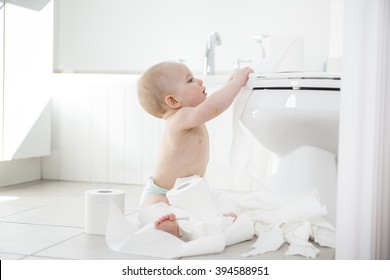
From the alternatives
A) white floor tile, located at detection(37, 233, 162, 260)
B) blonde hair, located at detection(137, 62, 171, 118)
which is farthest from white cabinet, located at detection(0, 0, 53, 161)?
white floor tile, located at detection(37, 233, 162, 260)

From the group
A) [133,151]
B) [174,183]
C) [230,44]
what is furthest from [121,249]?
[230,44]

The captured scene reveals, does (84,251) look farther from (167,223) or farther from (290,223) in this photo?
(290,223)

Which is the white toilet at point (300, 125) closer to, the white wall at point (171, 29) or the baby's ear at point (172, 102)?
the baby's ear at point (172, 102)

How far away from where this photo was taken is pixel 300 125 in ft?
4.25

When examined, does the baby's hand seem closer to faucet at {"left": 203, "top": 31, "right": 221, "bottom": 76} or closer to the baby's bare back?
the baby's bare back

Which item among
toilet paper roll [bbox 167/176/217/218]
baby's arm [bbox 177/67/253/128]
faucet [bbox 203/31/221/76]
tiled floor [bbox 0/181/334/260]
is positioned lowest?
tiled floor [bbox 0/181/334/260]

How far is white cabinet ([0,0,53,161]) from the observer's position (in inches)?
79.5

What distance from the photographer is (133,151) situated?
232 cm

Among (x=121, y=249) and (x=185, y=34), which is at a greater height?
(x=185, y=34)

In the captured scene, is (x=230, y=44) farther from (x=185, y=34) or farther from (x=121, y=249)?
(x=121, y=249)

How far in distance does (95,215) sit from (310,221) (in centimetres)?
53

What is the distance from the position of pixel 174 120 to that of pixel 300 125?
1.14 feet

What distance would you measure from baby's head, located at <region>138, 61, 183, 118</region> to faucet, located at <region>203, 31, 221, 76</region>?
0.79 meters

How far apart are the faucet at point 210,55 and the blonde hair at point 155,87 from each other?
0.79m
